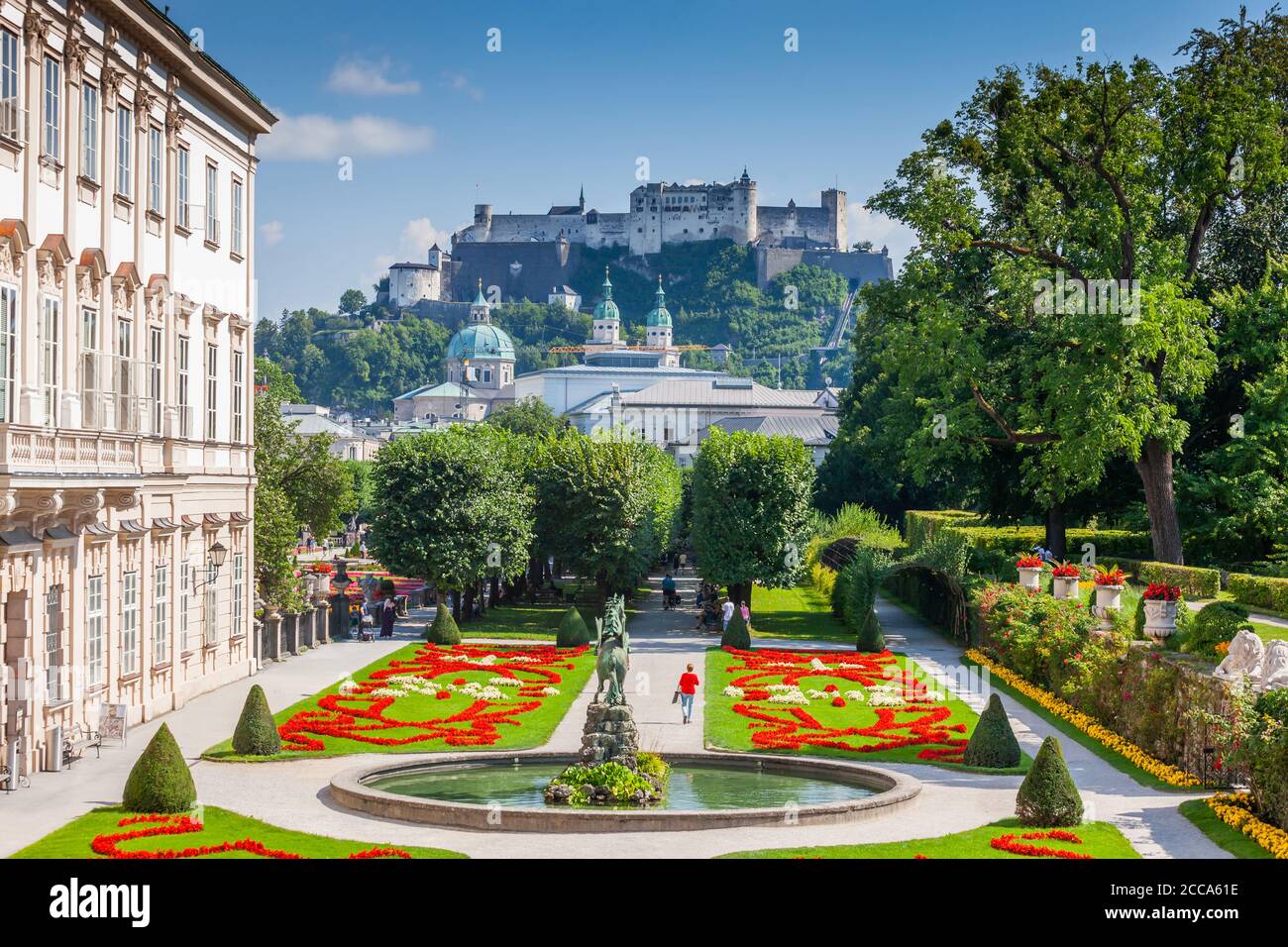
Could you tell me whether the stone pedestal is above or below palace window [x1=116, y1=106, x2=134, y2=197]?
below

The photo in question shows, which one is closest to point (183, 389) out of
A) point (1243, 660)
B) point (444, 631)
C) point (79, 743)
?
point (79, 743)

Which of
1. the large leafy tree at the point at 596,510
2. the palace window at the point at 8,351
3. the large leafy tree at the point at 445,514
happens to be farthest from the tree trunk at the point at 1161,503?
the palace window at the point at 8,351

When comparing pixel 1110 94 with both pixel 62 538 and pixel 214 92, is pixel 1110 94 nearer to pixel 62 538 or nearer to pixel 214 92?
pixel 214 92

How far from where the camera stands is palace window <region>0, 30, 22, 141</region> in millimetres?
26266

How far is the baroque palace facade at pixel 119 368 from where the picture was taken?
2691 cm

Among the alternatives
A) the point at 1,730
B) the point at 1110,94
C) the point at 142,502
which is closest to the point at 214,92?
the point at 142,502

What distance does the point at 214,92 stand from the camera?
38.5 metres

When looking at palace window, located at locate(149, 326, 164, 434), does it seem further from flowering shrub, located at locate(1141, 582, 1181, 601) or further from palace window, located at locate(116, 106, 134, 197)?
flowering shrub, located at locate(1141, 582, 1181, 601)

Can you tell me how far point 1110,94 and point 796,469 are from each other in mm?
16155

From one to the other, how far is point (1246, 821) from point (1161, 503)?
29433 mm

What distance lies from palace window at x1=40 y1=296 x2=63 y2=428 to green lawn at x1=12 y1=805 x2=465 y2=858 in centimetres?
721

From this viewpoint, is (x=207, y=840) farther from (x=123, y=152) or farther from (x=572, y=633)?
(x=572, y=633)

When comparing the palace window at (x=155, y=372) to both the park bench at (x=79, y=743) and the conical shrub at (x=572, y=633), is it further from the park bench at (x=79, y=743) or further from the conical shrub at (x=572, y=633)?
the conical shrub at (x=572, y=633)

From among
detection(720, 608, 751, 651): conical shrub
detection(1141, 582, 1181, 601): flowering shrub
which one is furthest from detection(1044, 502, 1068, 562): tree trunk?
detection(1141, 582, 1181, 601): flowering shrub
